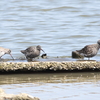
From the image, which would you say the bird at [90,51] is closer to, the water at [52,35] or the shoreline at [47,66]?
the water at [52,35]

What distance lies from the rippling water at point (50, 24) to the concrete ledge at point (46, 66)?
417 cm

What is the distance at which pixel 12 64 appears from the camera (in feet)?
24.3

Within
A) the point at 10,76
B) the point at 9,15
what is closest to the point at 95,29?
the point at 9,15

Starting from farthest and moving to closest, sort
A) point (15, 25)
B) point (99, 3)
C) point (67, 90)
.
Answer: point (99, 3) < point (15, 25) < point (67, 90)

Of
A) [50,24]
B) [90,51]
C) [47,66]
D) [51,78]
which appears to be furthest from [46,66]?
[50,24]

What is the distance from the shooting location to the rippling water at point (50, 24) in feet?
46.3

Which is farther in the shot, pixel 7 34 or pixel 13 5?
pixel 13 5

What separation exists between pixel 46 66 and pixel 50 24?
1068 centimetres

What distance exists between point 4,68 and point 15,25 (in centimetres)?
1067

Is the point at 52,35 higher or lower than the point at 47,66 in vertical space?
higher

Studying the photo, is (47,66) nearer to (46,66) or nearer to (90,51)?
(46,66)

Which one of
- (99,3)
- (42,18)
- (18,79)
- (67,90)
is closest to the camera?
(67,90)

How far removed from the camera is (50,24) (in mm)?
18109

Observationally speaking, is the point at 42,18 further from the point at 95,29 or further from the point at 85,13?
the point at 95,29
